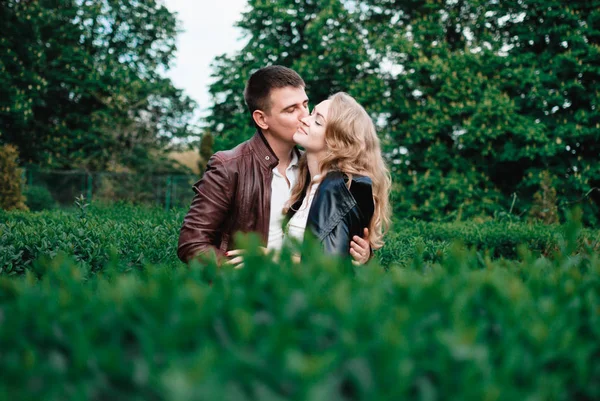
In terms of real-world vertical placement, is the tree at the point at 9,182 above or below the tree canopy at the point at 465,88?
below

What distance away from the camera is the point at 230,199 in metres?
3.82

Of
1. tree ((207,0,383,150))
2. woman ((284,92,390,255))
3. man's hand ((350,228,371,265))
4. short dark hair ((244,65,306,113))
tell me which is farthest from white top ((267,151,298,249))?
tree ((207,0,383,150))

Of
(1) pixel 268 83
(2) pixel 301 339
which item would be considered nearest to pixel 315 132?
(1) pixel 268 83

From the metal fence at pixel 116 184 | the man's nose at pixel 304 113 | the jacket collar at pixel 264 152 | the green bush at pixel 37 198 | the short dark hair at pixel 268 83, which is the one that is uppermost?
the short dark hair at pixel 268 83

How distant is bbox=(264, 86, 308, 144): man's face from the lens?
4137 mm

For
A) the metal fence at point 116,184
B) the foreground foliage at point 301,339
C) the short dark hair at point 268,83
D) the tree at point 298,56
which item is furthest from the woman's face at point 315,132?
the metal fence at point 116,184

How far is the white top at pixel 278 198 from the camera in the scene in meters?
3.94

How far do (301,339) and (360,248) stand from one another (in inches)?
84.6

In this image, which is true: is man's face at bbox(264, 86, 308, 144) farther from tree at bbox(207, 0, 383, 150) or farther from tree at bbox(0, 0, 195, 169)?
tree at bbox(0, 0, 195, 169)

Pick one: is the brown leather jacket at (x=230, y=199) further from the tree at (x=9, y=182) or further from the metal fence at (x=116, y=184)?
the metal fence at (x=116, y=184)

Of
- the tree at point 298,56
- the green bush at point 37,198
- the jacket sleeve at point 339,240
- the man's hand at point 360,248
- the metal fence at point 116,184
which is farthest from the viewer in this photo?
the metal fence at point 116,184

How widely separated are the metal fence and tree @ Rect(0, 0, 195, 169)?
44.9 inches

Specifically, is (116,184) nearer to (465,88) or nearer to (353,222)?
(465,88)

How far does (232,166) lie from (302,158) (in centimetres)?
60
